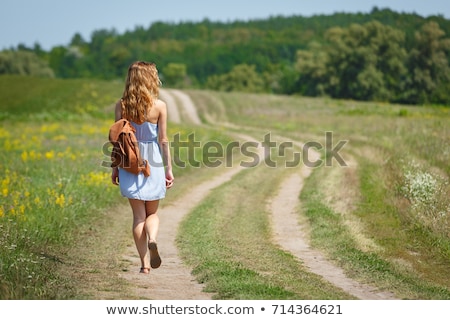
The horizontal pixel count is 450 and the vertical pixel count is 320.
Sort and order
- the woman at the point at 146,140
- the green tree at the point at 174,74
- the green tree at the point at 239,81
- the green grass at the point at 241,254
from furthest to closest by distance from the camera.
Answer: the green tree at the point at 174,74, the green tree at the point at 239,81, the woman at the point at 146,140, the green grass at the point at 241,254

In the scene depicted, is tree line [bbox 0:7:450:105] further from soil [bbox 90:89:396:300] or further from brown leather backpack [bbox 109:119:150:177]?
brown leather backpack [bbox 109:119:150:177]

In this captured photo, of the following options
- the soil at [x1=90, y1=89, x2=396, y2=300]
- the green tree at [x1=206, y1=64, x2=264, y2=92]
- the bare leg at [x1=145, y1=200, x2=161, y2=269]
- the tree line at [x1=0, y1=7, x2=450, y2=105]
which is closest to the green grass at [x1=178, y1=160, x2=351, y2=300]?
the soil at [x1=90, y1=89, x2=396, y2=300]

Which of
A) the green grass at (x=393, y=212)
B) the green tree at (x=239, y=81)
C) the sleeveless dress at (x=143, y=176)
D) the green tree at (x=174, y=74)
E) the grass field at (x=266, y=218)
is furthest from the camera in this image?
the green tree at (x=174, y=74)

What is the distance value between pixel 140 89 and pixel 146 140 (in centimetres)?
63

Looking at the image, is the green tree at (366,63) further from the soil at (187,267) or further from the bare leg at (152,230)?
the bare leg at (152,230)

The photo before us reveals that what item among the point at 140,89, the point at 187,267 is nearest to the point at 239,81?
the point at 187,267

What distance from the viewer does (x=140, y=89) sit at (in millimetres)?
8648

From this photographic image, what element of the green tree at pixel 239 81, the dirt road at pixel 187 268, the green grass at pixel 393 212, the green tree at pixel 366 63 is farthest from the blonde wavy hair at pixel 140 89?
the green tree at pixel 239 81

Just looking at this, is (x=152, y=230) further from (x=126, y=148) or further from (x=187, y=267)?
(x=187, y=267)

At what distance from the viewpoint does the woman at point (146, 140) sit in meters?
8.68

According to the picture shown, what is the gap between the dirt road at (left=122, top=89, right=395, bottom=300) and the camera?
8.59 meters

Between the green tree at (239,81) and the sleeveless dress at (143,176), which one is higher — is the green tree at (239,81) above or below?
below

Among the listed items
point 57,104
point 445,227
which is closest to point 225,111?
point 57,104

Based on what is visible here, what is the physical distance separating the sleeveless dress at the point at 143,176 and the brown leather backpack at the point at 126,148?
0.08 meters
